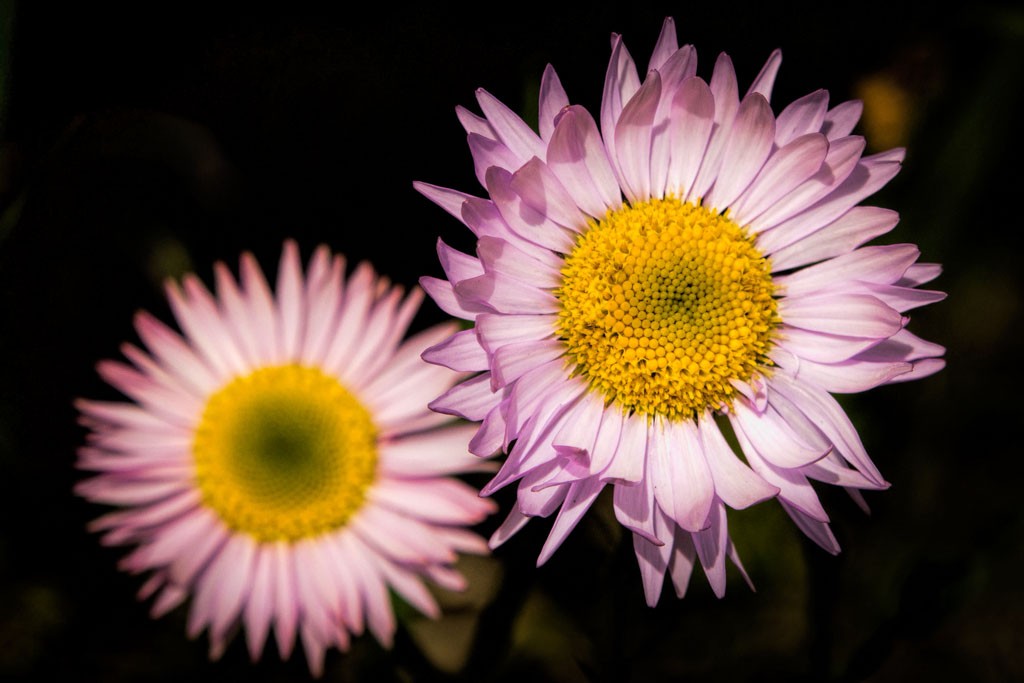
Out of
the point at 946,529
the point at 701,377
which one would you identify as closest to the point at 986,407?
the point at 946,529

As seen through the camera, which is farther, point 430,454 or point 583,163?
point 430,454


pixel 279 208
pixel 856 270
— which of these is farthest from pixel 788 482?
pixel 279 208

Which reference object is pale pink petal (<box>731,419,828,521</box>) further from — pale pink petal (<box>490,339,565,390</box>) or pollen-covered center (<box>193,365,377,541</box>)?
pollen-covered center (<box>193,365,377,541</box>)

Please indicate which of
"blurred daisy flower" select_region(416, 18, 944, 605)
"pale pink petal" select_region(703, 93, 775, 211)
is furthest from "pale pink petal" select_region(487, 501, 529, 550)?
"pale pink petal" select_region(703, 93, 775, 211)

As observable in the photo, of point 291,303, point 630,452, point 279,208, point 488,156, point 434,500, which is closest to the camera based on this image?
point 488,156

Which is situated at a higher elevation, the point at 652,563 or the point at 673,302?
the point at 673,302

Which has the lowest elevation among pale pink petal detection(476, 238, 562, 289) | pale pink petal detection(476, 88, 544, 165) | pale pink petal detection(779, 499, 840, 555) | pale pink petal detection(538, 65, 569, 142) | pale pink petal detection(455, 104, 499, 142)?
pale pink petal detection(779, 499, 840, 555)

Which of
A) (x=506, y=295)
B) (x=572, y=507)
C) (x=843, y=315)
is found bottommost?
(x=572, y=507)

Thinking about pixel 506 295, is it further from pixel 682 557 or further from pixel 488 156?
pixel 682 557

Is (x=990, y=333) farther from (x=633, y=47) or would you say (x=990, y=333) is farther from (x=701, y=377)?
(x=701, y=377)
